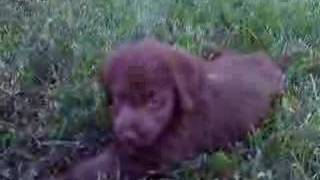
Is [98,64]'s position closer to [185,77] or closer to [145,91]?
[185,77]

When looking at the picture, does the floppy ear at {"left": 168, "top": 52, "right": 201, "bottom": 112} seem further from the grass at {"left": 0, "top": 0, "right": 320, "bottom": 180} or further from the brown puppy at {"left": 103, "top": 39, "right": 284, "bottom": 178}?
the grass at {"left": 0, "top": 0, "right": 320, "bottom": 180}

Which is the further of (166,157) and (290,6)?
(290,6)

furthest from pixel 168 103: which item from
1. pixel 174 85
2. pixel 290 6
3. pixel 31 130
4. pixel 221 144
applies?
pixel 290 6

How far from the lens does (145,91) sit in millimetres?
3514

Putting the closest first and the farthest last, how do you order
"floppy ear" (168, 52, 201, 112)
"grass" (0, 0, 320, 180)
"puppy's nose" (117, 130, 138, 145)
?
"puppy's nose" (117, 130, 138, 145), "floppy ear" (168, 52, 201, 112), "grass" (0, 0, 320, 180)

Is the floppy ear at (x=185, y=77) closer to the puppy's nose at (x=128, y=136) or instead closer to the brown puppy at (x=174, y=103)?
the brown puppy at (x=174, y=103)

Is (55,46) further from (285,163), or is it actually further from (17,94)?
(285,163)

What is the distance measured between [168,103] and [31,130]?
0.73 metres

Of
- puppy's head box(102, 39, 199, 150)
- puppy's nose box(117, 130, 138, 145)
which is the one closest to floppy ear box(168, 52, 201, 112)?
puppy's head box(102, 39, 199, 150)

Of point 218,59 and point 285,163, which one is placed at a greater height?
point 218,59

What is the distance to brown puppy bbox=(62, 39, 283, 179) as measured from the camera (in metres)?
3.53

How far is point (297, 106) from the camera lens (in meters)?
4.22

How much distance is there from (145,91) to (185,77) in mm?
214

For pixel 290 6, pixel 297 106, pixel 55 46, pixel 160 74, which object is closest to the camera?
pixel 160 74
